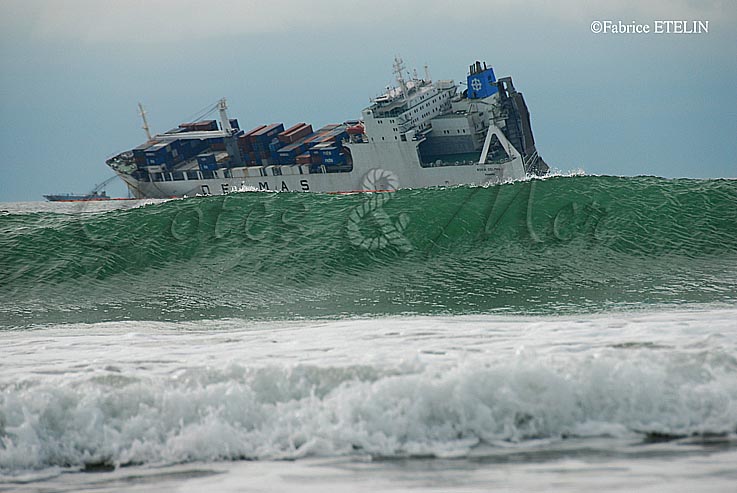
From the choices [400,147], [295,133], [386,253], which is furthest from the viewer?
[295,133]

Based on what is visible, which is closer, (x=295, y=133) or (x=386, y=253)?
(x=386, y=253)

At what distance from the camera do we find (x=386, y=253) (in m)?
7.31

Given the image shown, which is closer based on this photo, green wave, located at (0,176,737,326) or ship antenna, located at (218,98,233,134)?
green wave, located at (0,176,737,326)

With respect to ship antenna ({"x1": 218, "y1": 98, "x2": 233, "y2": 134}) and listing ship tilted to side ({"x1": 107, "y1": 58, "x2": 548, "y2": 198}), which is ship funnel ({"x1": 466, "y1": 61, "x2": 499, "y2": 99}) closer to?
listing ship tilted to side ({"x1": 107, "y1": 58, "x2": 548, "y2": 198})

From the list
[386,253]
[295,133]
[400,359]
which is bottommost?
[400,359]

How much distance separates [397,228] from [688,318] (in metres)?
3.72

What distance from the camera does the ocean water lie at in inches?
118

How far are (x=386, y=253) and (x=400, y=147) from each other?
17267 mm

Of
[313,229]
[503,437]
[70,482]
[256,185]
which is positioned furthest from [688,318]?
[256,185]

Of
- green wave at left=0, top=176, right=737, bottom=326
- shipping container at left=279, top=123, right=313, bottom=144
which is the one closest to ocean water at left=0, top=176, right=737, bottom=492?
green wave at left=0, top=176, right=737, bottom=326

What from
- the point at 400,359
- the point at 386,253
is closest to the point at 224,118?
the point at 386,253

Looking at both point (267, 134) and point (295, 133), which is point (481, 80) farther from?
point (267, 134)

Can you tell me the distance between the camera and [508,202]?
8.05 meters

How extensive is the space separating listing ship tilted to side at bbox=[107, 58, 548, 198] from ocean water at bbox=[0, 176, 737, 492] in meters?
16.2
